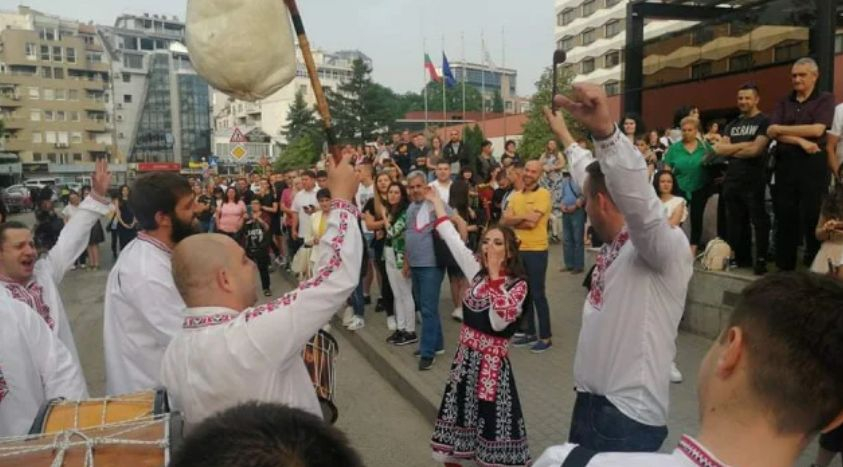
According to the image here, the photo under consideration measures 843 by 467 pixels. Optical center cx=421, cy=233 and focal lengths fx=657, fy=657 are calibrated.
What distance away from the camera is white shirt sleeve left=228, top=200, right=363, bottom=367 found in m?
2.05

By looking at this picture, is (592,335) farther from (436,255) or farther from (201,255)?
(436,255)

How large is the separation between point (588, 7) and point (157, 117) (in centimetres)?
7959

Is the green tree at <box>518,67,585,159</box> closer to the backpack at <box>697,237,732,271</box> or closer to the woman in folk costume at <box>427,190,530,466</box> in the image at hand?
the backpack at <box>697,237,732,271</box>

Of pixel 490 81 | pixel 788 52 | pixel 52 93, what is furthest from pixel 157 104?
pixel 788 52

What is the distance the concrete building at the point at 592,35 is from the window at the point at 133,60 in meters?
76.4

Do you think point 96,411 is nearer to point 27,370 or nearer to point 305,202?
point 27,370

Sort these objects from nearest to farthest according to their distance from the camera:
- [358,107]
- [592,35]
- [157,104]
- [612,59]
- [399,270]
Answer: [399,270] < [612,59] < [592,35] < [358,107] < [157,104]

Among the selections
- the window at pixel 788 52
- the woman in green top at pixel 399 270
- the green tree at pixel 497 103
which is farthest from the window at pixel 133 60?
the woman in green top at pixel 399 270

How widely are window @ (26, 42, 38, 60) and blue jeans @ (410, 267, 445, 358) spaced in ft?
314

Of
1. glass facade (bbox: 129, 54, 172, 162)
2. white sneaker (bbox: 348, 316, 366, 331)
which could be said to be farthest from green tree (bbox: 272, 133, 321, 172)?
glass facade (bbox: 129, 54, 172, 162)

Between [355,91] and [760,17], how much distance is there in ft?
199

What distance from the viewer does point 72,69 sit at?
292ft

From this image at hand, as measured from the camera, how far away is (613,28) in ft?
204

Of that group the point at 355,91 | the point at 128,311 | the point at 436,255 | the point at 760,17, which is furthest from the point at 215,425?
the point at 355,91
